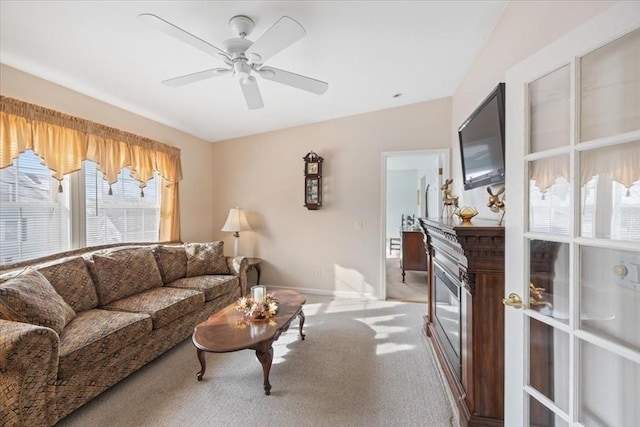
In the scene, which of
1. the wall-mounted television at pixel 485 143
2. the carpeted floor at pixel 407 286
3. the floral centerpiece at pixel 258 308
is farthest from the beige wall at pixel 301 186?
the floral centerpiece at pixel 258 308

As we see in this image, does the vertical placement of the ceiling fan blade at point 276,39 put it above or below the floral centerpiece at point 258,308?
above

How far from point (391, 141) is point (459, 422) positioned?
10.5 feet

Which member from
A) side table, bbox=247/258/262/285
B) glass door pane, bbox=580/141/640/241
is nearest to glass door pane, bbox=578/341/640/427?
glass door pane, bbox=580/141/640/241

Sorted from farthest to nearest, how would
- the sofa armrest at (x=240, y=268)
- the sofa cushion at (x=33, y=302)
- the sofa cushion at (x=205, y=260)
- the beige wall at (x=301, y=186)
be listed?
the beige wall at (x=301, y=186) < the sofa armrest at (x=240, y=268) < the sofa cushion at (x=205, y=260) < the sofa cushion at (x=33, y=302)

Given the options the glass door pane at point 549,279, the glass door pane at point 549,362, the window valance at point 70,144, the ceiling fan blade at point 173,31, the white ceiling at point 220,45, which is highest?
the white ceiling at point 220,45

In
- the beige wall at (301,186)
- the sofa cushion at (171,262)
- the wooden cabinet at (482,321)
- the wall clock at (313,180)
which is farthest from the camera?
the wall clock at (313,180)

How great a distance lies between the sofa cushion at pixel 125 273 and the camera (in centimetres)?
247

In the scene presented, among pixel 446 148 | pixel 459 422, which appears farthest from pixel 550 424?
pixel 446 148

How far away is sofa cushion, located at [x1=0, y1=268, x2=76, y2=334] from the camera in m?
1.65

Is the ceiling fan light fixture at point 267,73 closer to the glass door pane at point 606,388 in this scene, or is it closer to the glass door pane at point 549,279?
the glass door pane at point 549,279

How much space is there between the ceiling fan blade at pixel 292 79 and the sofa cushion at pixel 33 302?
2094 millimetres

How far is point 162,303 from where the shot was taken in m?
2.46

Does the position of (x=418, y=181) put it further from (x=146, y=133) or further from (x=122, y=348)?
(x=122, y=348)

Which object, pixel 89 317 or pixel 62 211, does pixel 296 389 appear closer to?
pixel 89 317
